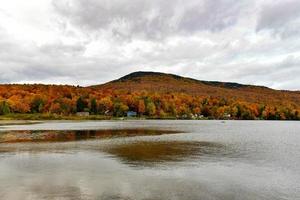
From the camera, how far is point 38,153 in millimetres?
38875

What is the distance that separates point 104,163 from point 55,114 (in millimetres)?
160630

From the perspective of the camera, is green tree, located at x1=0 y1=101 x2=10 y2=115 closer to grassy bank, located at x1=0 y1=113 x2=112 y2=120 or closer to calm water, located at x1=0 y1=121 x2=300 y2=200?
grassy bank, located at x1=0 y1=113 x2=112 y2=120

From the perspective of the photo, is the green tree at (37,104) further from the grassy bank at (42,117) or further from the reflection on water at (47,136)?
the reflection on water at (47,136)

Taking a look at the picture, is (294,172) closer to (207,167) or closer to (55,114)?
(207,167)

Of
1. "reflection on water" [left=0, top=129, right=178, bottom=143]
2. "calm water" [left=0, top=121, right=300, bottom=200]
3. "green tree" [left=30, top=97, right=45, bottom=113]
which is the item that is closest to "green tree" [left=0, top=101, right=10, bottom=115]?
"green tree" [left=30, top=97, right=45, bottom=113]

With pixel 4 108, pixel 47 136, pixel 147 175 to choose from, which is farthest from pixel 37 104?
pixel 147 175

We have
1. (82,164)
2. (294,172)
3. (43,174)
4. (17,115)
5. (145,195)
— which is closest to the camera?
(145,195)

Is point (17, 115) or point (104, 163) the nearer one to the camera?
point (104, 163)

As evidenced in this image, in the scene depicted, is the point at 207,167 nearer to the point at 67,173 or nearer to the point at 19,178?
the point at 67,173

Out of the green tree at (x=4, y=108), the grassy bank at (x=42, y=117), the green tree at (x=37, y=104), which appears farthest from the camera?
the green tree at (x=37, y=104)

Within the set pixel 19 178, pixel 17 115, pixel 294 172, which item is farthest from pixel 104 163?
pixel 17 115

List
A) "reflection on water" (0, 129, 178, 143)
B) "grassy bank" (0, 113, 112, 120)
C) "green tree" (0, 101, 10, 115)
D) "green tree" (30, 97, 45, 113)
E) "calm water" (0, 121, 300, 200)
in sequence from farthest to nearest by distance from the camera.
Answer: "green tree" (30, 97, 45, 113)
"green tree" (0, 101, 10, 115)
"grassy bank" (0, 113, 112, 120)
"reflection on water" (0, 129, 178, 143)
"calm water" (0, 121, 300, 200)

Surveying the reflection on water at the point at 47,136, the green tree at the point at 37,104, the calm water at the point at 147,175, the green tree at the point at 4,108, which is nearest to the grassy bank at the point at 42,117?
the green tree at the point at 4,108

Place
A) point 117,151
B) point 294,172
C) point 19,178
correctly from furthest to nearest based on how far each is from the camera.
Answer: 1. point 117,151
2. point 294,172
3. point 19,178
